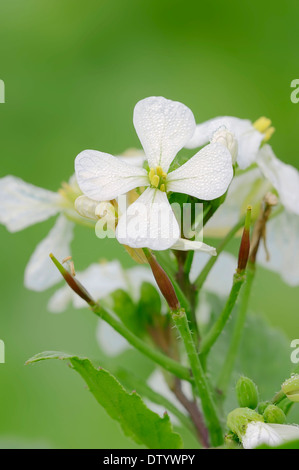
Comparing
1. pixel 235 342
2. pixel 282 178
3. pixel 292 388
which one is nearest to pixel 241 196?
pixel 282 178

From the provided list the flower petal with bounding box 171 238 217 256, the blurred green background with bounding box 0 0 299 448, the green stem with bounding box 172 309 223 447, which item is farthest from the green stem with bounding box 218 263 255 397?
the blurred green background with bounding box 0 0 299 448

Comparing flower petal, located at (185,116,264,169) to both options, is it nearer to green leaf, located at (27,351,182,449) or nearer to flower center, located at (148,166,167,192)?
flower center, located at (148,166,167,192)

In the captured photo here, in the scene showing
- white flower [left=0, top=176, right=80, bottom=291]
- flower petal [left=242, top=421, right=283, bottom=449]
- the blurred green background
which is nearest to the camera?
flower petal [left=242, top=421, right=283, bottom=449]

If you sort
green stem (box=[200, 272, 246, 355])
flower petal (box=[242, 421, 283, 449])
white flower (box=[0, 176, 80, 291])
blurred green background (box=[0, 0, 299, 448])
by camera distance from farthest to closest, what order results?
blurred green background (box=[0, 0, 299, 448])
white flower (box=[0, 176, 80, 291])
green stem (box=[200, 272, 246, 355])
flower petal (box=[242, 421, 283, 449])

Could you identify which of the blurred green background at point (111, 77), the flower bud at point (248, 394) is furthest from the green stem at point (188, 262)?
the blurred green background at point (111, 77)

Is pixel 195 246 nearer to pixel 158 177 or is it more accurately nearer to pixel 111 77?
pixel 158 177

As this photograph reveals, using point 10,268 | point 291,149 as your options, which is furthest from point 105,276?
point 291,149

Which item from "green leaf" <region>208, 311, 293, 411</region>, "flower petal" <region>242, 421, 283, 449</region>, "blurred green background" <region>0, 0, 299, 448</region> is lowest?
"flower petal" <region>242, 421, 283, 449</region>
